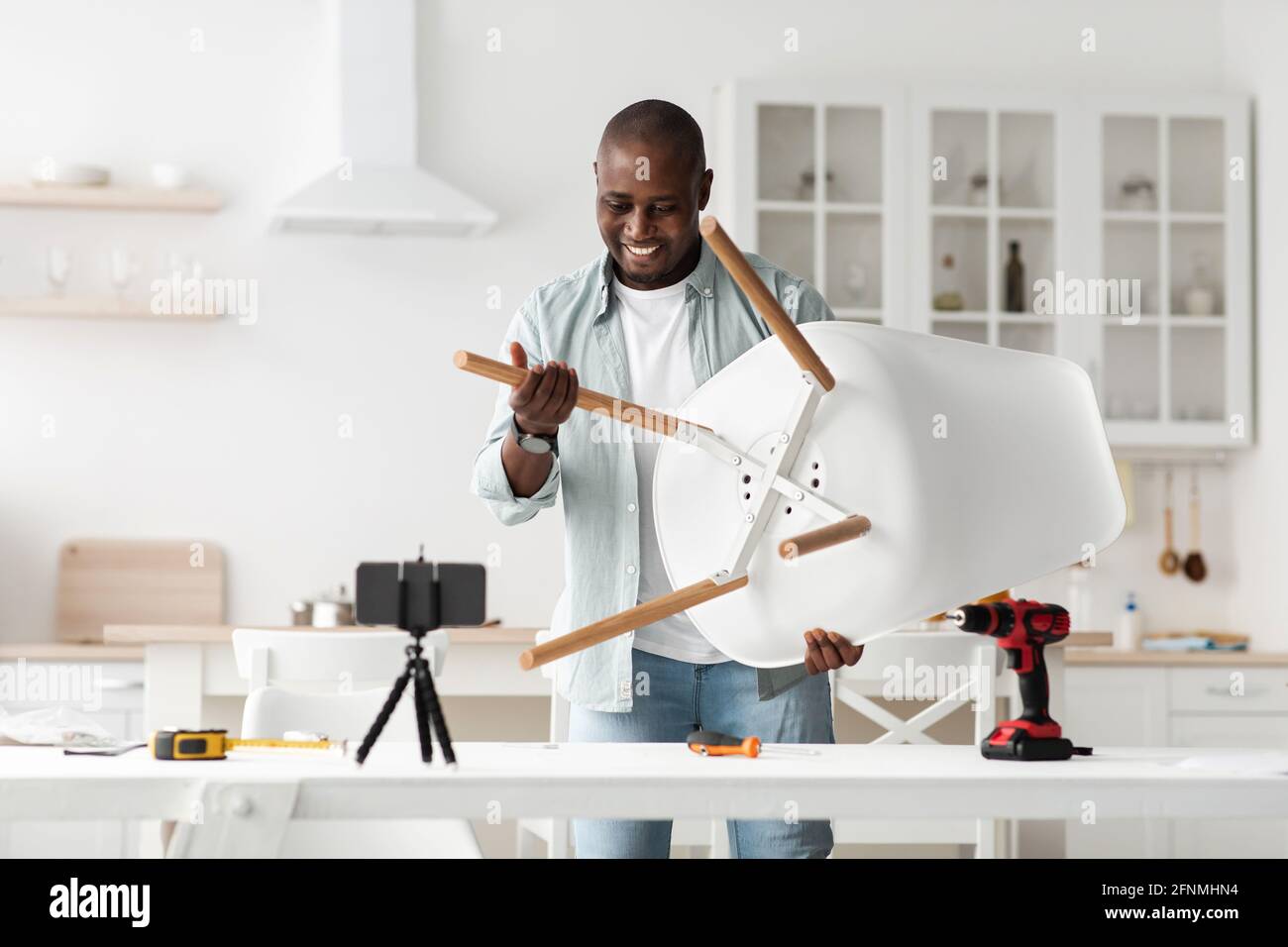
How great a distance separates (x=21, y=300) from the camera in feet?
11.8

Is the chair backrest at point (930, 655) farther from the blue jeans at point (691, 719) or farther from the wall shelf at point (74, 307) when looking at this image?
the wall shelf at point (74, 307)

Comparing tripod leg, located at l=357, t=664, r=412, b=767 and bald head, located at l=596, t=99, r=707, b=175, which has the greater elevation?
bald head, located at l=596, t=99, r=707, b=175

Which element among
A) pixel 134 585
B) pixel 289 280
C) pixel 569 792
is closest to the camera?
pixel 569 792

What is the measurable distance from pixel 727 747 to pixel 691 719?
224 millimetres

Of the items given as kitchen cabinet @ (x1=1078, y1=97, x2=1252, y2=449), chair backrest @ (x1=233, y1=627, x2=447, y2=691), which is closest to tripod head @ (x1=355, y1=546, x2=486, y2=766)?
chair backrest @ (x1=233, y1=627, x2=447, y2=691)

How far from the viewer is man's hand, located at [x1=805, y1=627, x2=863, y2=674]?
4.36 feet

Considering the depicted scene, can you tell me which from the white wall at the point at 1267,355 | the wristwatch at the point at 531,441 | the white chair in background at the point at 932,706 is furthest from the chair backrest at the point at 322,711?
the white wall at the point at 1267,355

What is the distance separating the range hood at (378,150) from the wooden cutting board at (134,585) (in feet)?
2.99

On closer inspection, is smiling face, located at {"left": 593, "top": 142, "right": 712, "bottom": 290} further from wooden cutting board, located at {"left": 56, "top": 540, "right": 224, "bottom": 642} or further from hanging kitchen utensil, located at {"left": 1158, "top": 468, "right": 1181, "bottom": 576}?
hanging kitchen utensil, located at {"left": 1158, "top": 468, "right": 1181, "bottom": 576}

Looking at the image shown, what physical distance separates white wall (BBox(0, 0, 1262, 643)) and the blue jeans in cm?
242

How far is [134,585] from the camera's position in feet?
12.3

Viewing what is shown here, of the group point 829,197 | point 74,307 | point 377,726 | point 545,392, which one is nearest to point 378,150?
Answer: point 74,307

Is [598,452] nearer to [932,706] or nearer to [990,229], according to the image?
[932,706]
